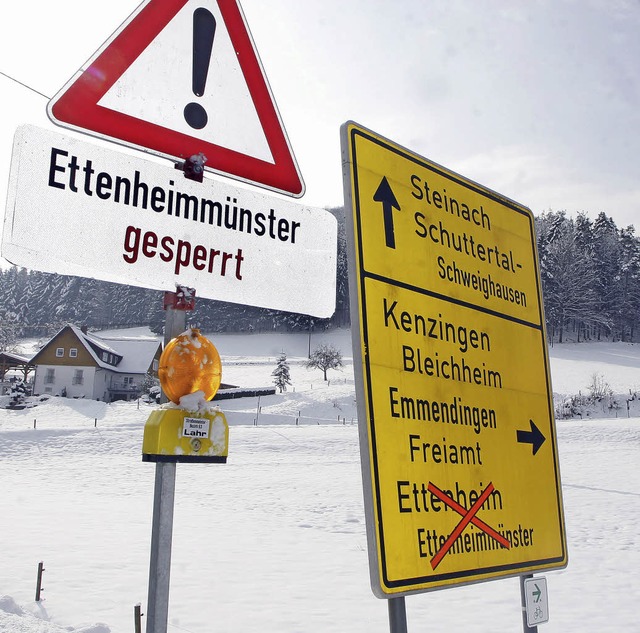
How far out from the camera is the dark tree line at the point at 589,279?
257 ft

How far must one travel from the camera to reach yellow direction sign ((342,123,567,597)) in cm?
160

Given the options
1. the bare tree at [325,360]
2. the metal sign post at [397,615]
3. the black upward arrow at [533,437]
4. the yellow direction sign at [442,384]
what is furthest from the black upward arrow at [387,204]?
the bare tree at [325,360]

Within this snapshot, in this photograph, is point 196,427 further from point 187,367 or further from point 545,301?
point 545,301

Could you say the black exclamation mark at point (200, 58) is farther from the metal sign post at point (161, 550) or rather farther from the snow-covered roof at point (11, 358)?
the snow-covered roof at point (11, 358)

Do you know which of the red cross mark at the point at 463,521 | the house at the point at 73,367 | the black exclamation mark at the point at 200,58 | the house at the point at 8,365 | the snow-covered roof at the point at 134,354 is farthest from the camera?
the snow-covered roof at the point at 134,354

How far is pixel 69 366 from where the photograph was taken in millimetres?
53750

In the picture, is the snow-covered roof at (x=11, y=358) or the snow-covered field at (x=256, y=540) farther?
the snow-covered roof at (x=11, y=358)

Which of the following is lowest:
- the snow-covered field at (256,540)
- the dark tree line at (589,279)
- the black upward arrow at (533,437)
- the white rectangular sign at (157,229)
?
the snow-covered field at (256,540)

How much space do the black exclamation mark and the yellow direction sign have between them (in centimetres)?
58

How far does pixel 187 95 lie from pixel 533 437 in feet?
5.54

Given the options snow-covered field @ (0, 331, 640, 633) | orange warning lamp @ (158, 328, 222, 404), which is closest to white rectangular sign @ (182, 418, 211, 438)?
orange warning lamp @ (158, 328, 222, 404)

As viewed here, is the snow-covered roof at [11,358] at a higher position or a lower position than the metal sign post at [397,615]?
higher

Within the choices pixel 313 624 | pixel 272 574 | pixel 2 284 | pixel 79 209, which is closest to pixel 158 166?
pixel 79 209

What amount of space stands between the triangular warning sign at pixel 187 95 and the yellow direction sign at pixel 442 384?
21.7 inches
